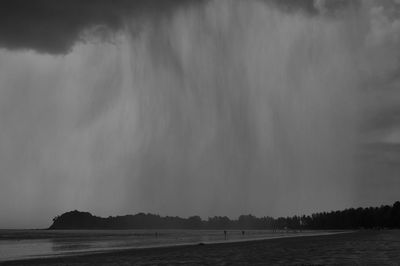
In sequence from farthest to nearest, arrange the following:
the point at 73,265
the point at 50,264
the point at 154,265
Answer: the point at 50,264 → the point at 73,265 → the point at 154,265

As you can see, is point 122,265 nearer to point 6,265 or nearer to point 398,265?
point 6,265

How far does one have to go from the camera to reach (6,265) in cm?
5191

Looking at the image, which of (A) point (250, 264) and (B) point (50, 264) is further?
(B) point (50, 264)

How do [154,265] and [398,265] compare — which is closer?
[398,265]

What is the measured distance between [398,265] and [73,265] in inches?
1231

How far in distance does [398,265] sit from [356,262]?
4.34 meters

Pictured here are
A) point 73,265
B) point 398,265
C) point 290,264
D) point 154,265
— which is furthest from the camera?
point 73,265

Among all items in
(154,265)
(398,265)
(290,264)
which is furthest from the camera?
(154,265)

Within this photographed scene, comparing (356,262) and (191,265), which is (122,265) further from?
(356,262)

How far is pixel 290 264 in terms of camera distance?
128 feet

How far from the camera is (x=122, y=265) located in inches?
1731

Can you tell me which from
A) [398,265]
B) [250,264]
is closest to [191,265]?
[250,264]

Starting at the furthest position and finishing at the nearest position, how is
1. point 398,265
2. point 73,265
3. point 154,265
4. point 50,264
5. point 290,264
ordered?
point 50,264 < point 73,265 < point 154,265 < point 290,264 < point 398,265

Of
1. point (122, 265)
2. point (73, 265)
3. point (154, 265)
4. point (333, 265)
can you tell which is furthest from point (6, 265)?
point (333, 265)
